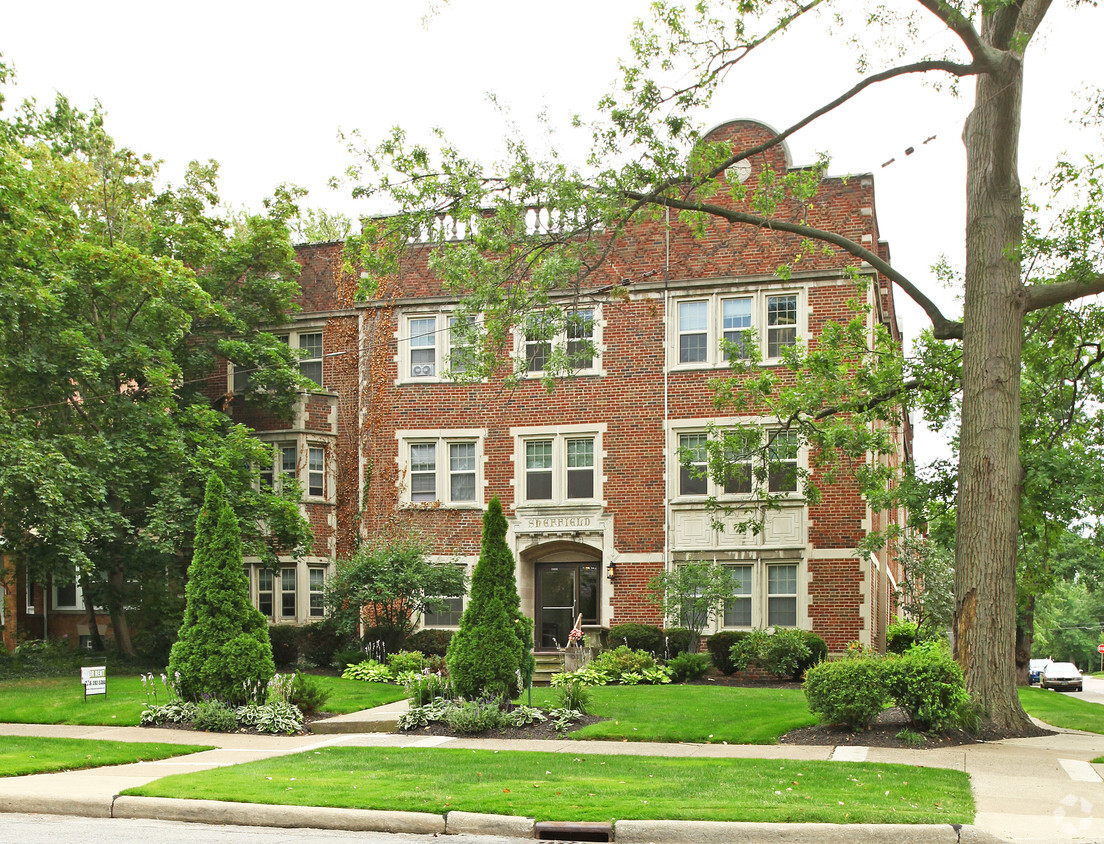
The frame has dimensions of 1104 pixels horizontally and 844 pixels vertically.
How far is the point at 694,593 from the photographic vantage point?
80.0ft

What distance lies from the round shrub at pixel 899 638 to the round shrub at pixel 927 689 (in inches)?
584

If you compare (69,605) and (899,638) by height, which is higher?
(69,605)

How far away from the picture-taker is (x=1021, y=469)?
15969 millimetres

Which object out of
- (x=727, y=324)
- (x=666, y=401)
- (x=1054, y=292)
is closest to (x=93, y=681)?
(x=666, y=401)

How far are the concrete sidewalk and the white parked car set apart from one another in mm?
38116

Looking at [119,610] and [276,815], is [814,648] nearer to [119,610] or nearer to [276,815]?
[276,815]

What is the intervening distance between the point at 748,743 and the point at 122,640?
60.1 feet

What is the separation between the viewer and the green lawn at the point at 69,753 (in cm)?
1231

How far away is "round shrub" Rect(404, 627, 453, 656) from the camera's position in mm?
26172

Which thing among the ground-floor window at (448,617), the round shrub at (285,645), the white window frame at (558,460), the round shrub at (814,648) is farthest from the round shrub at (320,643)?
the round shrub at (814,648)

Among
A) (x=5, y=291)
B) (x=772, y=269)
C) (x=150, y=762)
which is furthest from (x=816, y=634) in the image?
(x=5, y=291)

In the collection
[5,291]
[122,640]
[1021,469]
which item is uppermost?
[5,291]

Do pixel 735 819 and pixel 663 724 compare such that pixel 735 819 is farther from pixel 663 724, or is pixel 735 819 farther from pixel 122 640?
pixel 122 640

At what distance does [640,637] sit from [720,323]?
300 inches
